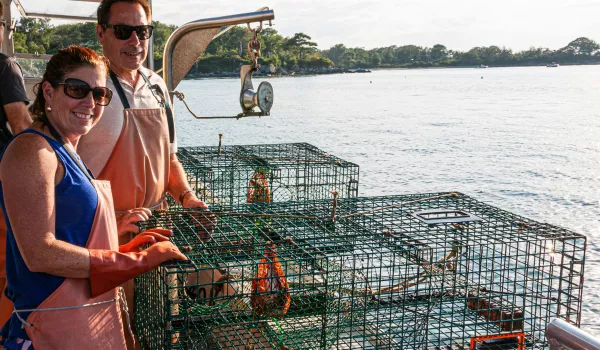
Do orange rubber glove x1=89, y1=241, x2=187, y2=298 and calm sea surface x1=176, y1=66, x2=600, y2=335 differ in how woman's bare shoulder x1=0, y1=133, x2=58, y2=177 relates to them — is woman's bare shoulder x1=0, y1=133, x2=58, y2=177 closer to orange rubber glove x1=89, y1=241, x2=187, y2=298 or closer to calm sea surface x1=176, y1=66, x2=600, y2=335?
orange rubber glove x1=89, y1=241, x2=187, y2=298

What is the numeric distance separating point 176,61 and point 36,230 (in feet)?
9.96

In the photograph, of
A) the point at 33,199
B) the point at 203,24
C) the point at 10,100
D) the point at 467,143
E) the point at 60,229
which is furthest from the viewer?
the point at 467,143

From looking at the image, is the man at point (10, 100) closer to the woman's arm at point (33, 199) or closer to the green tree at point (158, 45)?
the woman's arm at point (33, 199)

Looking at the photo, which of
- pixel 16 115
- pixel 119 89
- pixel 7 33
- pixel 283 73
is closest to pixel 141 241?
pixel 119 89

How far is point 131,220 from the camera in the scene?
3158mm

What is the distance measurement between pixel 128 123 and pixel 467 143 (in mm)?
26964

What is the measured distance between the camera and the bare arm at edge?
3.69 metres

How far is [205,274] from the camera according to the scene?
11.6 ft

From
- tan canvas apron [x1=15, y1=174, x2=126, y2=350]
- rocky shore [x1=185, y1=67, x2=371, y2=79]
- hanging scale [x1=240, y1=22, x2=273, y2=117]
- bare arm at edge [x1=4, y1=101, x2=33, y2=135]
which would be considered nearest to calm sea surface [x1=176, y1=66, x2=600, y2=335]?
hanging scale [x1=240, y1=22, x2=273, y2=117]

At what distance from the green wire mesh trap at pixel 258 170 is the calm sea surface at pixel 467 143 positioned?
4.67 metres

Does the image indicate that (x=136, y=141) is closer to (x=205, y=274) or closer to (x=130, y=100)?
(x=130, y=100)

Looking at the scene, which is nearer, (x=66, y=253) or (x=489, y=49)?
(x=66, y=253)

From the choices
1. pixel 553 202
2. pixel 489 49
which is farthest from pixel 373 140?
pixel 489 49

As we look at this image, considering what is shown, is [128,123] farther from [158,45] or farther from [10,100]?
[158,45]
